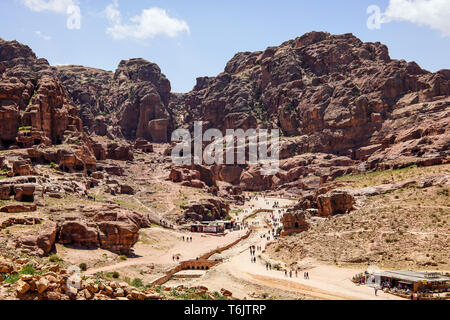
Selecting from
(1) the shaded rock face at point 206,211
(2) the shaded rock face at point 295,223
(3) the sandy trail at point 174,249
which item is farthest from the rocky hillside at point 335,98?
(3) the sandy trail at point 174,249

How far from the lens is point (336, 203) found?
59.5 m

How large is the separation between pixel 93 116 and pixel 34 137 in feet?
308

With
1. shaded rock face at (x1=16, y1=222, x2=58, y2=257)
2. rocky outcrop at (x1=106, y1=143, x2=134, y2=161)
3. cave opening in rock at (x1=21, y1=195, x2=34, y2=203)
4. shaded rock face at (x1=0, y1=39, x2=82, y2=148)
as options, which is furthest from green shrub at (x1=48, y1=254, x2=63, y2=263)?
rocky outcrop at (x1=106, y1=143, x2=134, y2=161)

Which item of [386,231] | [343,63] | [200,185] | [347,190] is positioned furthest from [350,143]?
[386,231]

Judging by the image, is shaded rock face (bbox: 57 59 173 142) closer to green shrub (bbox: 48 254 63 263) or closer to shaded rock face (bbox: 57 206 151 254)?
shaded rock face (bbox: 57 206 151 254)

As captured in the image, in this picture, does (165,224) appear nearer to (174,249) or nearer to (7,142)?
(174,249)

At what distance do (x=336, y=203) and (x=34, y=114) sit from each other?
219 ft

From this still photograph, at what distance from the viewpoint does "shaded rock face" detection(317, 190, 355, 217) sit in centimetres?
5833

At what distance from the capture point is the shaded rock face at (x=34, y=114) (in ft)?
280

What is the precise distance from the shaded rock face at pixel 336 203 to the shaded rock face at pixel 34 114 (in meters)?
59.8

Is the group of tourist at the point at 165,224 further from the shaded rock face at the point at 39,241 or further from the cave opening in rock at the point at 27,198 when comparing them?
the shaded rock face at the point at 39,241

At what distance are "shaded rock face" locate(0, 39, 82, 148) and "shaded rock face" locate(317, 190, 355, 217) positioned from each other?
59780 mm

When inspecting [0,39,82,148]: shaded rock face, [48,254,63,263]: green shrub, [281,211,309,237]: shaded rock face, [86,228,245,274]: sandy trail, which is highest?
[0,39,82,148]: shaded rock face
